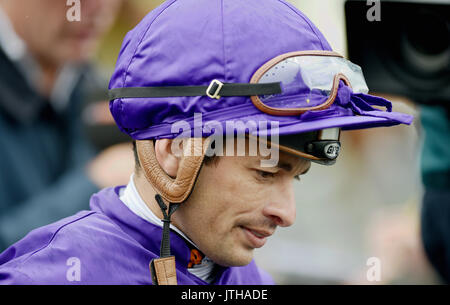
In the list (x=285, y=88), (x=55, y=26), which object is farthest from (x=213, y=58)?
(x=55, y=26)

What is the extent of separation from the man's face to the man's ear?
0.07 meters

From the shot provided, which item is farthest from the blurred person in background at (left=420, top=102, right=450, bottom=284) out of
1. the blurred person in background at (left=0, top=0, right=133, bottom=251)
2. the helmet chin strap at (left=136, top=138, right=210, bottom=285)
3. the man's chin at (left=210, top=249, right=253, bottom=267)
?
the helmet chin strap at (left=136, top=138, right=210, bottom=285)

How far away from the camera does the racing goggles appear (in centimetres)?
148

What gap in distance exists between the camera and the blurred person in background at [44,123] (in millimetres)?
2486

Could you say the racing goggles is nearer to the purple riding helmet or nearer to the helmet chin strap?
the purple riding helmet

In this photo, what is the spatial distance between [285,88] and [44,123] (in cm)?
163

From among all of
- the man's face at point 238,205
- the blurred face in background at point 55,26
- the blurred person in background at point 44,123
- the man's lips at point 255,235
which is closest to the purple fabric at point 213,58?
the man's face at point 238,205

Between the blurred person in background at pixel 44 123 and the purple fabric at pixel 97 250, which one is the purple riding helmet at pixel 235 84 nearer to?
the purple fabric at pixel 97 250

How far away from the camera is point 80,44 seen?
2787mm

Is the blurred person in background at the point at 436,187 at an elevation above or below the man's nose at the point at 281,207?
below

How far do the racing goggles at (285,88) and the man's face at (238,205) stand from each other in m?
0.15

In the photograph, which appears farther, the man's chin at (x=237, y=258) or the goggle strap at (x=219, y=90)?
the man's chin at (x=237, y=258)

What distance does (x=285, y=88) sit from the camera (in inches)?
59.7
